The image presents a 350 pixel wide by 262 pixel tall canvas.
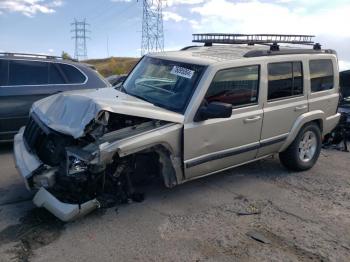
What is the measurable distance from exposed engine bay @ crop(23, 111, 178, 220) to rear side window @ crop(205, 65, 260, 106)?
2.82 ft

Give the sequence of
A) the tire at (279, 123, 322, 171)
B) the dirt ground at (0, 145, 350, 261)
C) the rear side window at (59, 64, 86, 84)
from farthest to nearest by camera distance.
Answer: the rear side window at (59, 64, 86, 84) → the tire at (279, 123, 322, 171) → the dirt ground at (0, 145, 350, 261)

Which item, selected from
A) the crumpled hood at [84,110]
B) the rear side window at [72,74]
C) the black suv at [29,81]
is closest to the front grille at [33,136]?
the crumpled hood at [84,110]

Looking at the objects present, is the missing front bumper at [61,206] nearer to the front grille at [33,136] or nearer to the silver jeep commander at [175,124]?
the silver jeep commander at [175,124]

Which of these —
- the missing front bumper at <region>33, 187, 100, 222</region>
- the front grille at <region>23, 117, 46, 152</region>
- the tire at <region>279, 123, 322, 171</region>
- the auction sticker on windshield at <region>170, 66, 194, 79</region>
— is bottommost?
the missing front bumper at <region>33, 187, 100, 222</region>

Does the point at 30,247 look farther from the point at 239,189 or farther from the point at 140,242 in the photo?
the point at 239,189

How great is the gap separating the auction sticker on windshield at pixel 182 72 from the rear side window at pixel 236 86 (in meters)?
0.30

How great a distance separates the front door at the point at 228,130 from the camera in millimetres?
4902

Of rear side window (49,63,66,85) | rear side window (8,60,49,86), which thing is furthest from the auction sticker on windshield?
rear side window (8,60,49,86)

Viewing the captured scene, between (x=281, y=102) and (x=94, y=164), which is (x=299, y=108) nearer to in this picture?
(x=281, y=102)

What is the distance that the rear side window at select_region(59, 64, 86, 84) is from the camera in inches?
302

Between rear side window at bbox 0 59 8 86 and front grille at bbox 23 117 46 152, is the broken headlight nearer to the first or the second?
front grille at bbox 23 117 46 152

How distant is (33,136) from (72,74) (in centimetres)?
300

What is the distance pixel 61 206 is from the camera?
161 inches

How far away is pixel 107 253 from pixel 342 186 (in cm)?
369
